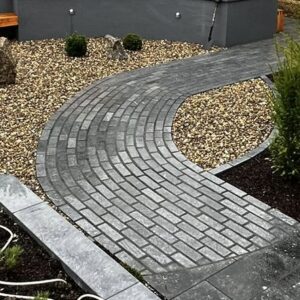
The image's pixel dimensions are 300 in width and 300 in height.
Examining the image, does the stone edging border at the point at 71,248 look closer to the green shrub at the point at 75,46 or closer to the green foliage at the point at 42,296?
the green foliage at the point at 42,296

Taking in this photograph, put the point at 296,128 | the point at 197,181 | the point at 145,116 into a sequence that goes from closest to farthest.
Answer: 1. the point at 296,128
2. the point at 197,181
3. the point at 145,116

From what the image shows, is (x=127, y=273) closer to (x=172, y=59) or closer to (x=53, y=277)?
(x=53, y=277)

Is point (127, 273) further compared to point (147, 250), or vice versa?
point (147, 250)

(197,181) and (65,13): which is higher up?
(65,13)

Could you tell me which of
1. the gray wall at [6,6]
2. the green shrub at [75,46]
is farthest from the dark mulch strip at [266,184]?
the gray wall at [6,6]

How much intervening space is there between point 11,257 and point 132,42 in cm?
624

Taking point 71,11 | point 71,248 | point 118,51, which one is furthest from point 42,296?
point 71,11

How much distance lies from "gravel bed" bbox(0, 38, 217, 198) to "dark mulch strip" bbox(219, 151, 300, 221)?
6.60 feet

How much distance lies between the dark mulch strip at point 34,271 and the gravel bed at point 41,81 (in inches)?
35.2

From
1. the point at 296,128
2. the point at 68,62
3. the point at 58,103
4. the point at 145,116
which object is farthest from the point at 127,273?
the point at 68,62

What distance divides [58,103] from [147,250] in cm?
354

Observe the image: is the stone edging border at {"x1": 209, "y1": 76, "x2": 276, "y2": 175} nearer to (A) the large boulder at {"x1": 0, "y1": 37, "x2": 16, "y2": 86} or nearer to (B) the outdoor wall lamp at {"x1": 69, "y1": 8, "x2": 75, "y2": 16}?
(A) the large boulder at {"x1": 0, "y1": 37, "x2": 16, "y2": 86}

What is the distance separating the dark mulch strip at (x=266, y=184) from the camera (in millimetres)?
5289

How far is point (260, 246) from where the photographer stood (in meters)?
4.66
